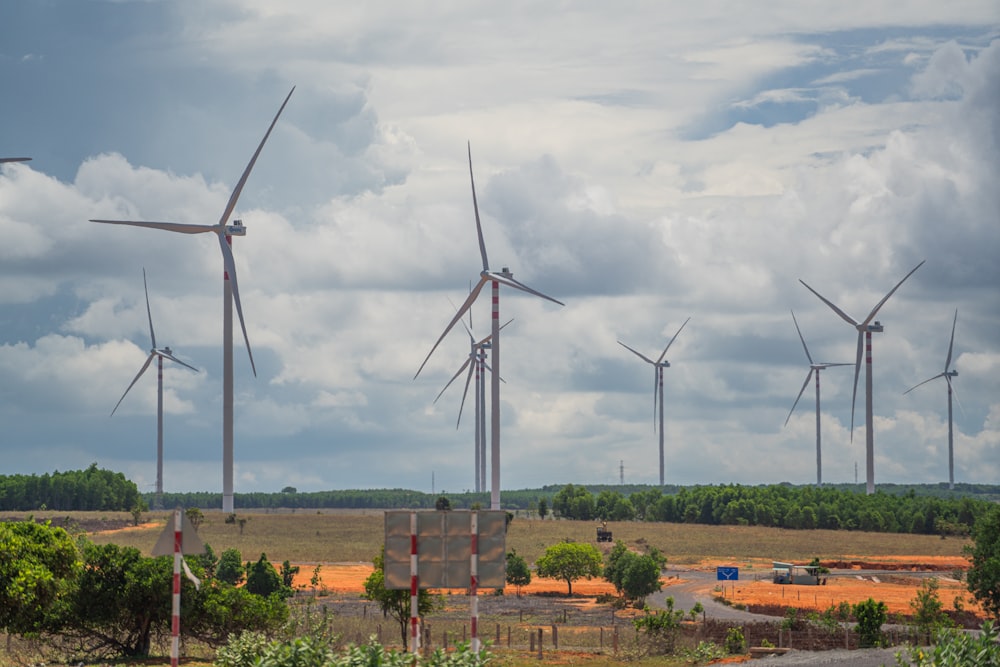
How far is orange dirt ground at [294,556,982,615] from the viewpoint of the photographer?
93.2 metres

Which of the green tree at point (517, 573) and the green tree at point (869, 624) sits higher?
the green tree at point (869, 624)

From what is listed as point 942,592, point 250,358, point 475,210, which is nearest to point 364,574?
point 250,358

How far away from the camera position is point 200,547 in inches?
1224

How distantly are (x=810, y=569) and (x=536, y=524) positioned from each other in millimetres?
72494

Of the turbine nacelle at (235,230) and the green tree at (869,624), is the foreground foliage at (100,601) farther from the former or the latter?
the turbine nacelle at (235,230)

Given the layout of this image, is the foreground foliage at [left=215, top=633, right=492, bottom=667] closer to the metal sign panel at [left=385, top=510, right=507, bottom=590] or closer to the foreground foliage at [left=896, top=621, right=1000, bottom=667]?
the metal sign panel at [left=385, top=510, right=507, bottom=590]

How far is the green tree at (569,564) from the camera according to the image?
102750 mm

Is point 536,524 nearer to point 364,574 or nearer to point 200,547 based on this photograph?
point 364,574

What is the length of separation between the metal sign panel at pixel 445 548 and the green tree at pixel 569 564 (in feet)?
237

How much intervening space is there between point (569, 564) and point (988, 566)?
123ft

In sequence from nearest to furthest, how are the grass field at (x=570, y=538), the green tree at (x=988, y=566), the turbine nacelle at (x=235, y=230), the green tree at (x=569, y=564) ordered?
the green tree at (x=988, y=566), the green tree at (x=569, y=564), the turbine nacelle at (x=235, y=230), the grass field at (x=570, y=538)

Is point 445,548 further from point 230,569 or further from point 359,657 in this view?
point 230,569

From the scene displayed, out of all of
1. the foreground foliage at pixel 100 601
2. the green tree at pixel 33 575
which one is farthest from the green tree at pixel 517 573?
the green tree at pixel 33 575

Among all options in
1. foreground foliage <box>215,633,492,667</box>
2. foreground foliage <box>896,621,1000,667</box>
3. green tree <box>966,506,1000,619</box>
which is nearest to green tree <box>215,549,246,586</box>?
green tree <box>966,506,1000,619</box>
